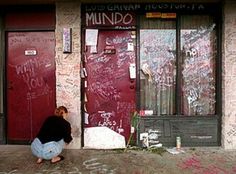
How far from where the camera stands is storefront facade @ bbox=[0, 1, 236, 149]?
6652 mm

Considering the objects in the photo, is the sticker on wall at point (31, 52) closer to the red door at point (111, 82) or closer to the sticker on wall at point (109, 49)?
the red door at point (111, 82)

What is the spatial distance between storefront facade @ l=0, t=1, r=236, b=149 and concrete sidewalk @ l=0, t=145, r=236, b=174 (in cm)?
37

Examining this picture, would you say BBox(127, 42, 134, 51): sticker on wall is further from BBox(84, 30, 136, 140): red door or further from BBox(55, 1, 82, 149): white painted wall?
BBox(55, 1, 82, 149): white painted wall

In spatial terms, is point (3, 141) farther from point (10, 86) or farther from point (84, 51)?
point (84, 51)

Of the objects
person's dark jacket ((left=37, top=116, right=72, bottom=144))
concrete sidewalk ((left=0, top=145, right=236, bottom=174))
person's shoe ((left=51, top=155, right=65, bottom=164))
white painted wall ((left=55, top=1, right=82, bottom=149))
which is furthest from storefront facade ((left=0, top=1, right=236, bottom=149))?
person's dark jacket ((left=37, top=116, right=72, bottom=144))

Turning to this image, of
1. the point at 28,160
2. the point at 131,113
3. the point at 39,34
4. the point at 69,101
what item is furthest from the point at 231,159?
the point at 39,34

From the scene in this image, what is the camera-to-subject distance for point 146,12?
6730 millimetres

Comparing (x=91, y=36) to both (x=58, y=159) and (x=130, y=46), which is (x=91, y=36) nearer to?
(x=130, y=46)

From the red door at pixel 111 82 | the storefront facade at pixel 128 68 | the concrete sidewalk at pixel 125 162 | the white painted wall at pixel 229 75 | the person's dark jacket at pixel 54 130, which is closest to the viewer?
the concrete sidewalk at pixel 125 162

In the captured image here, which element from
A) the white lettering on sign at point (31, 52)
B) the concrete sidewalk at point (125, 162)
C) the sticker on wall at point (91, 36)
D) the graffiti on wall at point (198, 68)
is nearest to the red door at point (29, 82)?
the white lettering on sign at point (31, 52)

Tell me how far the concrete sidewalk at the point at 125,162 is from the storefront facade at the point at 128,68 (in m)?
0.37

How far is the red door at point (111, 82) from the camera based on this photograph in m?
6.76

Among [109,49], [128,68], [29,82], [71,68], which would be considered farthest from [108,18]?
[29,82]

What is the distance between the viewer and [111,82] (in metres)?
6.77
